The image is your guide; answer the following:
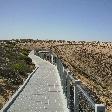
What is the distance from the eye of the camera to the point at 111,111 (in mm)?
20125

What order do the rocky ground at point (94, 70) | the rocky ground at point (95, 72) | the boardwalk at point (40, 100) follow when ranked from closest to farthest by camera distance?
the boardwalk at point (40, 100), the rocky ground at point (94, 70), the rocky ground at point (95, 72)

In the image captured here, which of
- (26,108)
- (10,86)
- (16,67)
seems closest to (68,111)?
(26,108)

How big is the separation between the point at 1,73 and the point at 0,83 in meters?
2.97

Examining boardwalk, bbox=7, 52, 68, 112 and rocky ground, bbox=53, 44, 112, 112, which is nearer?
boardwalk, bbox=7, 52, 68, 112

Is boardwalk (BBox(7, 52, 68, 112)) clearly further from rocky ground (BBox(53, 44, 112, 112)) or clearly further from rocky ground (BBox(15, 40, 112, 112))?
rocky ground (BBox(53, 44, 112, 112))

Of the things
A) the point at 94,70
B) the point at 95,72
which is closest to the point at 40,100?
the point at 95,72

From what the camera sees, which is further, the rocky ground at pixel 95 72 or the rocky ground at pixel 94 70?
the rocky ground at pixel 95 72

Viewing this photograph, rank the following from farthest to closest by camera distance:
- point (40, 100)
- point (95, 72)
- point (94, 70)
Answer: point (94, 70) → point (95, 72) → point (40, 100)

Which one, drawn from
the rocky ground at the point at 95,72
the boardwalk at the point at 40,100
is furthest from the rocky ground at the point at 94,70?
the boardwalk at the point at 40,100

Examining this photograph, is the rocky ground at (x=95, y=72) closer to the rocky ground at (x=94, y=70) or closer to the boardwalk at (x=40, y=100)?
the rocky ground at (x=94, y=70)

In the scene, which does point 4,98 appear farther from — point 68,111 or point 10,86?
point 68,111

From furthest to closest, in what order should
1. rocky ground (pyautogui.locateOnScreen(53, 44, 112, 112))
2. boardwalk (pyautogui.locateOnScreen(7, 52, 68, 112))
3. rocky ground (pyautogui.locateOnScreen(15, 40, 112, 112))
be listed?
rocky ground (pyautogui.locateOnScreen(53, 44, 112, 112))
rocky ground (pyautogui.locateOnScreen(15, 40, 112, 112))
boardwalk (pyautogui.locateOnScreen(7, 52, 68, 112))

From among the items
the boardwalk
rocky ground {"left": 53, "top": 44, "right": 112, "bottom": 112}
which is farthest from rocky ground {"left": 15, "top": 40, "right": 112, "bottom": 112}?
the boardwalk

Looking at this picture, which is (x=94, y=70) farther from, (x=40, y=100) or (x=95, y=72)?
(x=40, y=100)
